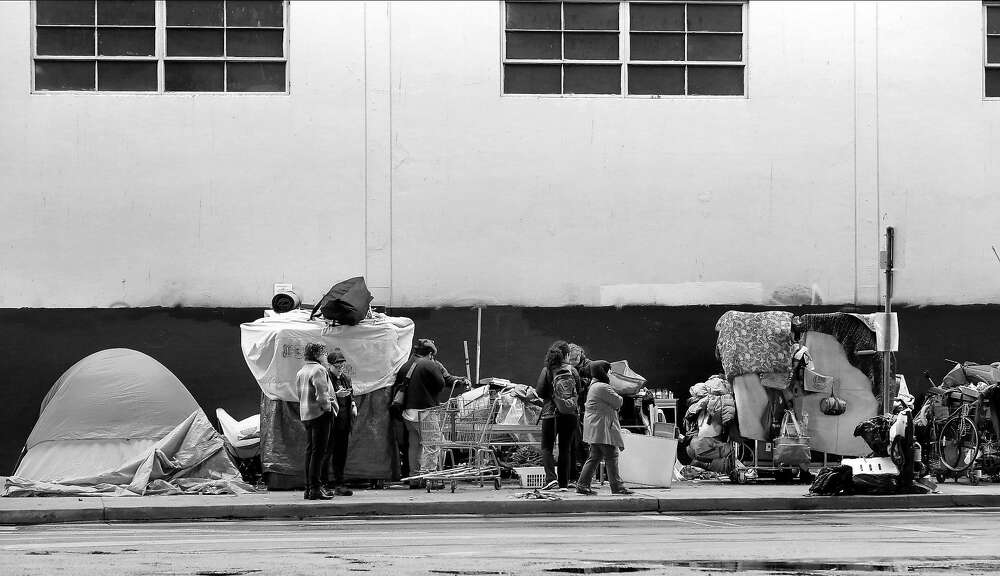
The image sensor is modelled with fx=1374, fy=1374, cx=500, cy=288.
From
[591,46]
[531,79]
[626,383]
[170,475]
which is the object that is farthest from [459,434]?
[591,46]

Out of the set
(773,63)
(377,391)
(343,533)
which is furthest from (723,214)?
(343,533)

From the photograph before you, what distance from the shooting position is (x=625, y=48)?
22.0 meters

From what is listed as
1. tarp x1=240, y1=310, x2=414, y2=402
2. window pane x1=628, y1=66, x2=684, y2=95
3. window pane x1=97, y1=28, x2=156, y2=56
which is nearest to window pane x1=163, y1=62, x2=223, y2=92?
window pane x1=97, y1=28, x2=156, y2=56

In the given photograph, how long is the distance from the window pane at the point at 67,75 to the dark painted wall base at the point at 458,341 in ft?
11.5

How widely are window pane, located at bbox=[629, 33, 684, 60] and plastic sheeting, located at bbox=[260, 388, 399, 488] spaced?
293 inches

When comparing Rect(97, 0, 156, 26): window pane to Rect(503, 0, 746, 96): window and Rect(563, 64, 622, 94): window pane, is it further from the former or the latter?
Rect(563, 64, 622, 94): window pane

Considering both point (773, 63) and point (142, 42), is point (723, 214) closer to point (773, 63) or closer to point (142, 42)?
point (773, 63)

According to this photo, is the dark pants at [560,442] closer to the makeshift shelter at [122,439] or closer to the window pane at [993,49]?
the makeshift shelter at [122,439]

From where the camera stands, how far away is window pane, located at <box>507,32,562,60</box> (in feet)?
71.9

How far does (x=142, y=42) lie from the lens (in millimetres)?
21547

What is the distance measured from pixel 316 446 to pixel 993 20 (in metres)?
13.4

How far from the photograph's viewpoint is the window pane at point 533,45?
71.9 ft

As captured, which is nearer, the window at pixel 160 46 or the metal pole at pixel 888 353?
the metal pole at pixel 888 353

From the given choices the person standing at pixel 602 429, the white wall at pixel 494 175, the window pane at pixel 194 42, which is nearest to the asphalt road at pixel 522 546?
the person standing at pixel 602 429
